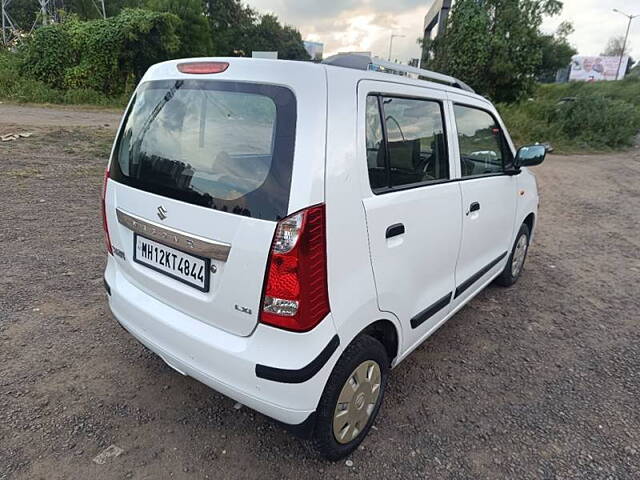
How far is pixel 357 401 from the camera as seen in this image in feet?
6.62

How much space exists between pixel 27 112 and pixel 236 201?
1538 centimetres

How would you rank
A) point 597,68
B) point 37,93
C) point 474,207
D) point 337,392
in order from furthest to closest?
Answer: 1. point 597,68
2. point 37,93
3. point 474,207
4. point 337,392

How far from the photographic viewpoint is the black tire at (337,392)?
1818 mm

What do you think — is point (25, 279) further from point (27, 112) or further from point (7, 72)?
point (7, 72)

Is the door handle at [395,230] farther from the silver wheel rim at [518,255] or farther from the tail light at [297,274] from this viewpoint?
the silver wheel rim at [518,255]

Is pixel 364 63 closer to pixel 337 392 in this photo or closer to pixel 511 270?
pixel 337 392

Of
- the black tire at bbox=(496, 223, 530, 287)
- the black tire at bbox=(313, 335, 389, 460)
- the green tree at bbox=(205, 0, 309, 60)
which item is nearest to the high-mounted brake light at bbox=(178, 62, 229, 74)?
the black tire at bbox=(313, 335, 389, 460)

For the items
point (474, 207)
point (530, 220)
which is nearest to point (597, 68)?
point (530, 220)

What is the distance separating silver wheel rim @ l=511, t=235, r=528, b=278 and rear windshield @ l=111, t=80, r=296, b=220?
307 cm

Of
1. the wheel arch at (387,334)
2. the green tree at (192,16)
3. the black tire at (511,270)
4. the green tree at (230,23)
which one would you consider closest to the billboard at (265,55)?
the wheel arch at (387,334)

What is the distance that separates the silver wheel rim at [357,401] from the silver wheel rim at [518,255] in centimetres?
246

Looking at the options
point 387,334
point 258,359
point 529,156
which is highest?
point 529,156

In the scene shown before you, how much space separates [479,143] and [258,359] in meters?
2.31

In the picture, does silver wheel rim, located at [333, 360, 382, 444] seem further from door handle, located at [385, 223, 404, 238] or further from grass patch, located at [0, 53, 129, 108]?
grass patch, located at [0, 53, 129, 108]
